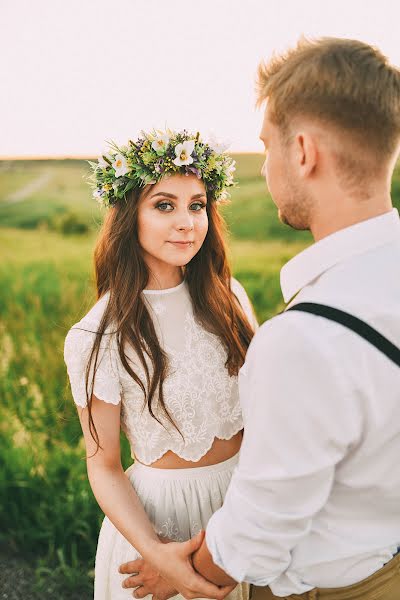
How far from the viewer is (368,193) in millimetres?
1431

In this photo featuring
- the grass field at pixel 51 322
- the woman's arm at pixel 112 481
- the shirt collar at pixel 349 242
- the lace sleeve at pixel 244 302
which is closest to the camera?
the shirt collar at pixel 349 242

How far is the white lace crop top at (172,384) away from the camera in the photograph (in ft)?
6.79

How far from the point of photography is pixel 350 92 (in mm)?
1396

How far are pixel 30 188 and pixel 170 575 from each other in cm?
578

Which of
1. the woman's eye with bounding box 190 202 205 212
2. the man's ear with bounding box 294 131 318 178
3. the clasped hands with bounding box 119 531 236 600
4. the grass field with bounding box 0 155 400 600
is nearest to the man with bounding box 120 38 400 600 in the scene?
the man's ear with bounding box 294 131 318 178

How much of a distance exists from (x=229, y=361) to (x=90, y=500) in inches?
67.2

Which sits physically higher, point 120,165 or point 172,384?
point 120,165

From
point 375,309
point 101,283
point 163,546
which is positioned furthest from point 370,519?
point 101,283

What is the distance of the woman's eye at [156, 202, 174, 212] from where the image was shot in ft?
7.16

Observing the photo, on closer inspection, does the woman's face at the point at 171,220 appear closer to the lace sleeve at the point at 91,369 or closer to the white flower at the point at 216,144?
the white flower at the point at 216,144

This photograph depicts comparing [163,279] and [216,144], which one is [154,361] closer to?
[163,279]

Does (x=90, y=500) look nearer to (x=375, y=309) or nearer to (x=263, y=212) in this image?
(x=375, y=309)

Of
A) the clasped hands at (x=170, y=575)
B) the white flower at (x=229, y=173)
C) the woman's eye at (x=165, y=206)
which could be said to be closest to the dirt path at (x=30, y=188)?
the white flower at (x=229, y=173)

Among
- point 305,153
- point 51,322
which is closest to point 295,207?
point 305,153
